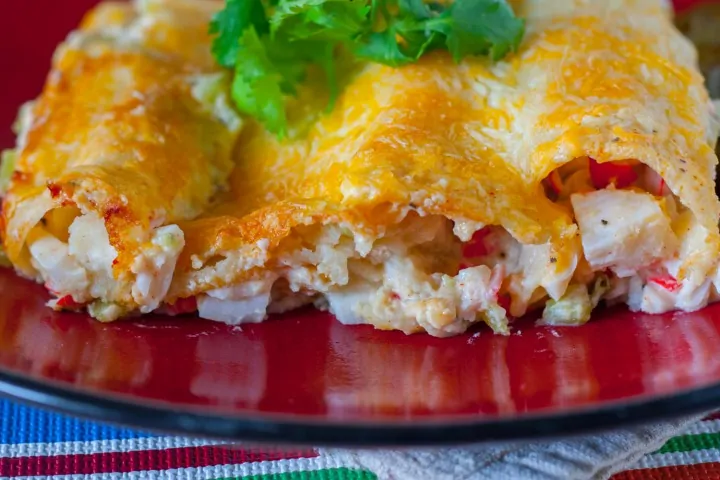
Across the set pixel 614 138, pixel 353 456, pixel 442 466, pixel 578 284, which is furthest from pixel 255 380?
pixel 614 138

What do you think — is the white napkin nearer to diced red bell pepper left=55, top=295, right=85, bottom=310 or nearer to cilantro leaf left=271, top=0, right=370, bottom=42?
diced red bell pepper left=55, top=295, right=85, bottom=310

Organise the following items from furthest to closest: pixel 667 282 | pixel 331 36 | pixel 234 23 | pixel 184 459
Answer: pixel 234 23 < pixel 331 36 < pixel 667 282 < pixel 184 459

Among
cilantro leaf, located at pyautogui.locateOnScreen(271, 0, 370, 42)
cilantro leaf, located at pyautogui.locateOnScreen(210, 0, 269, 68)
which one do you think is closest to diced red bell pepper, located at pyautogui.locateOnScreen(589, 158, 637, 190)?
cilantro leaf, located at pyautogui.locateOnScreen(271, 0, 370, 42)

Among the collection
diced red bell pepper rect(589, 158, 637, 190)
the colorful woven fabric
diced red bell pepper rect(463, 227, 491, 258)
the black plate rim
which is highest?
the black plate rim

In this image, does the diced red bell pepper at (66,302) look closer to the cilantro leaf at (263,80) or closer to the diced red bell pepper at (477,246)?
the cilantro leaf at (263,80)

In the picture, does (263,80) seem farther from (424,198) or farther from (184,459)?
(184,459)

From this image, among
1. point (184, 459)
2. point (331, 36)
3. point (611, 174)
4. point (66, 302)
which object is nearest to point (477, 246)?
point (611, 174)

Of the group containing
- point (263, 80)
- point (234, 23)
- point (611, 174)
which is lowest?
point (611, 174)

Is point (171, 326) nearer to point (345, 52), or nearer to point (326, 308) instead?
point (326, 308)
